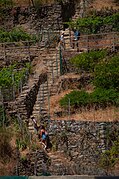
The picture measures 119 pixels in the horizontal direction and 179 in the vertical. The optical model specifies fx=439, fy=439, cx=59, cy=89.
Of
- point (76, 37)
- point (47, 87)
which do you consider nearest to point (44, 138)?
point (47, 87)

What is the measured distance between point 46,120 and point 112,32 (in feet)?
27.6

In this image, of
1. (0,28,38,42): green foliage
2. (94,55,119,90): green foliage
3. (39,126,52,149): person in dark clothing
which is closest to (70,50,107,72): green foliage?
(94,55,119,90): green foliage

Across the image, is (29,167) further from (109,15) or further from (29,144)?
(109,15)

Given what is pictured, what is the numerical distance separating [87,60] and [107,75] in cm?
193

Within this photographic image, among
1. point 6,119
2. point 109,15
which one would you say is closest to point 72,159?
point 6,119

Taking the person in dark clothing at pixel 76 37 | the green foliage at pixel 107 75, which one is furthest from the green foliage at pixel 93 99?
the person in dark clothing at pixel 76 37

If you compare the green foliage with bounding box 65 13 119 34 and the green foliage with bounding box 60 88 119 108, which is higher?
the green foliage with bounding box 65 13 119 34

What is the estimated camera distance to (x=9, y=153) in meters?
14.6

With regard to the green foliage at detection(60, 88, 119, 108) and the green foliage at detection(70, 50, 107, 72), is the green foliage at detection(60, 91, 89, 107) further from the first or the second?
the green foliage at detection(70, 50, 107, 72)

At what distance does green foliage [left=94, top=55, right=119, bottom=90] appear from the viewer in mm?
17797

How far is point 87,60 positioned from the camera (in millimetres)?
19594

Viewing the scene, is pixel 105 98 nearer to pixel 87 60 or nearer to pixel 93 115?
pixel 93 115

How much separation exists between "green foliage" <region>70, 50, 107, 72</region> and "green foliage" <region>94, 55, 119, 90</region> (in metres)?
0.74

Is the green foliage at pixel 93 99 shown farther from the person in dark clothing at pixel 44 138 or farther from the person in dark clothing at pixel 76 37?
the person in dark clothing at pixel 76 37
